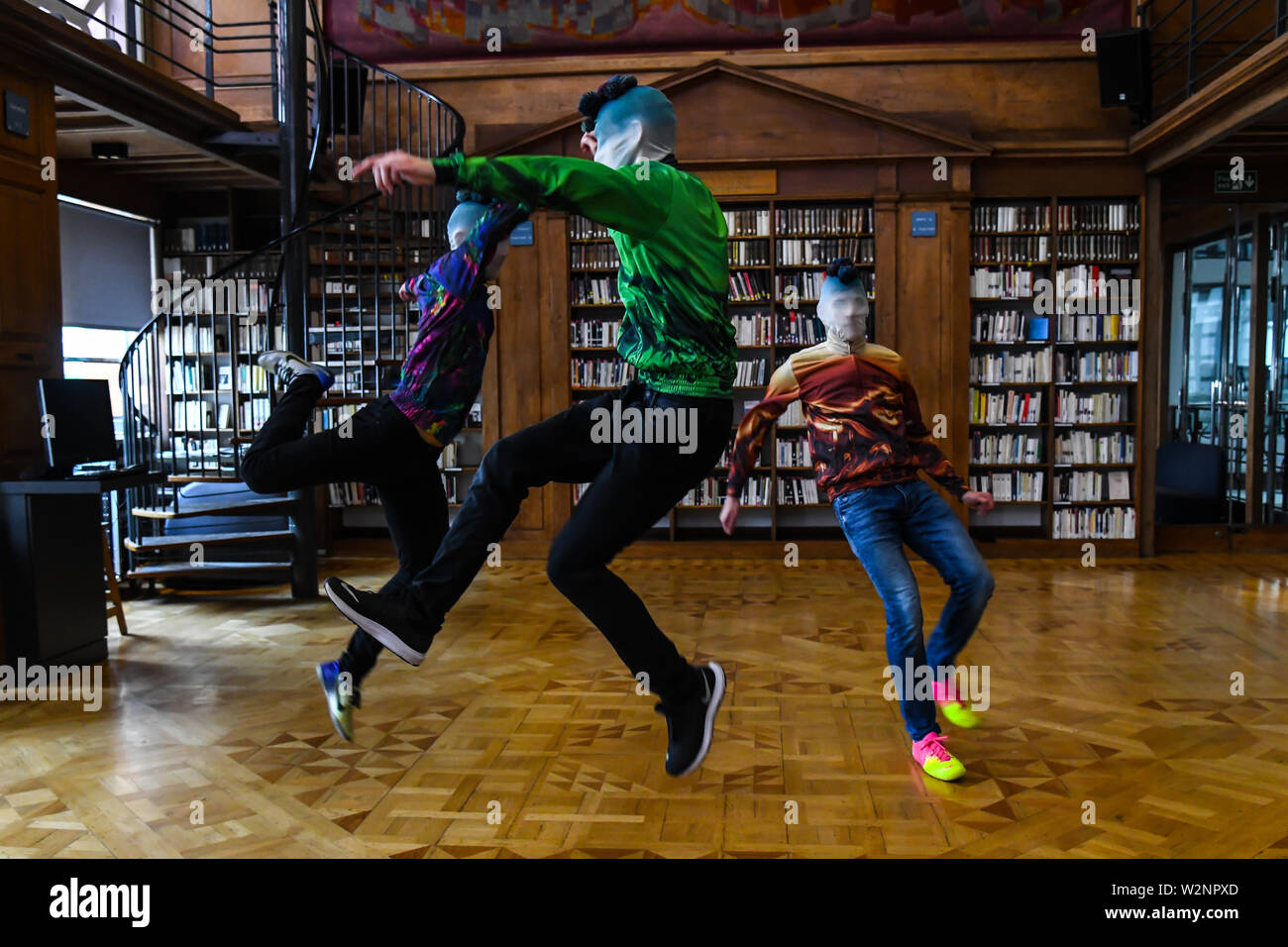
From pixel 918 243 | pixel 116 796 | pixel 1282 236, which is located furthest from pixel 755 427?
pixel 1282 236

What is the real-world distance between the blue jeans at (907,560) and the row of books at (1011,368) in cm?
531

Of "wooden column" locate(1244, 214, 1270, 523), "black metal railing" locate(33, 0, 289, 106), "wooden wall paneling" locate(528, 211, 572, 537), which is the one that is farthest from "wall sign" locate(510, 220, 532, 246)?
"wooden column" locate(1244, 214, 1270, 523)

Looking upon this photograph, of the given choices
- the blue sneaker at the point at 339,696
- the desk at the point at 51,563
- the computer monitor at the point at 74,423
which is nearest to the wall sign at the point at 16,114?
the computer monitor at the point at 74,423

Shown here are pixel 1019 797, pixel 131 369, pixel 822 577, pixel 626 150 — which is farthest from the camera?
pixel 822 577

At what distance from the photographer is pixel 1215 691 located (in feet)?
13.7

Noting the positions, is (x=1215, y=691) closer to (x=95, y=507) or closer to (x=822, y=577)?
(x=822, y=577)

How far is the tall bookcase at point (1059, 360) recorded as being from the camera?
7.98m

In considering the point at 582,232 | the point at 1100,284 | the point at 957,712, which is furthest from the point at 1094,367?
the point at 957,712

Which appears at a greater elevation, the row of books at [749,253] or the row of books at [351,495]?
the row of books at [749,253]

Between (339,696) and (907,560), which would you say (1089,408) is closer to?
(907,560)

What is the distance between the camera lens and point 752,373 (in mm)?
8219

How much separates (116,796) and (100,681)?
1.64 m

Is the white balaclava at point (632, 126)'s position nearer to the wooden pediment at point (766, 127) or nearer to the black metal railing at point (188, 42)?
the wooden pediment at point (766, 127)

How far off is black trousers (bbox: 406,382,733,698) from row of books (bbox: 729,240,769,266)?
5913 millimetres
